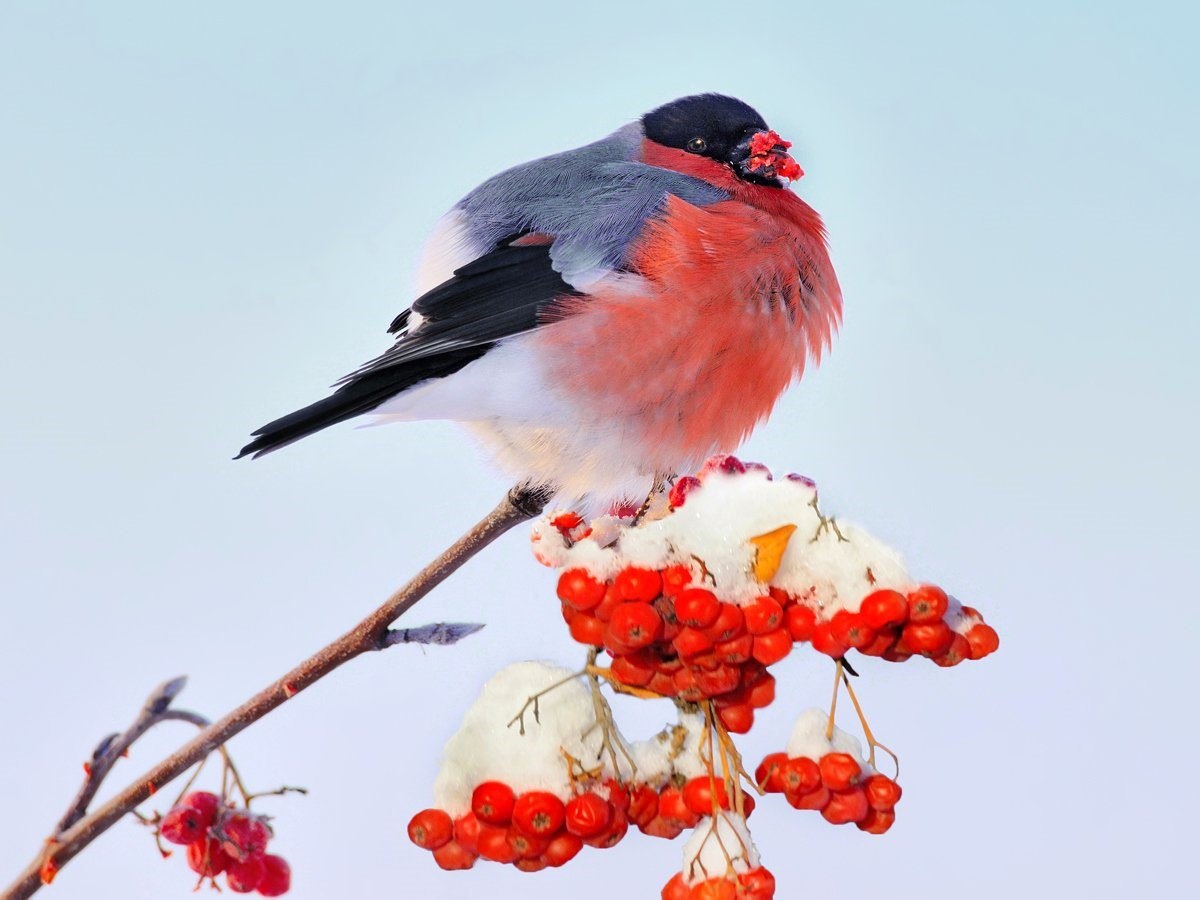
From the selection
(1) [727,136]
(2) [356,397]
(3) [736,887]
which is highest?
(1) [727,136]

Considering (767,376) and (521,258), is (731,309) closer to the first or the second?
(767,376)

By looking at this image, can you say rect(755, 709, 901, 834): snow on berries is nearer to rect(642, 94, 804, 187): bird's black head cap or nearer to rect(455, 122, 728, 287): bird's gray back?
rect(455, 122, 728, 287): bird's gray back

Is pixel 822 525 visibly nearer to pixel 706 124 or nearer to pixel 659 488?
pixel 659 488

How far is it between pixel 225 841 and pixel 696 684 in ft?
1.77

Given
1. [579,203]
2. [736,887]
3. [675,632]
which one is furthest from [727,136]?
[736,887]

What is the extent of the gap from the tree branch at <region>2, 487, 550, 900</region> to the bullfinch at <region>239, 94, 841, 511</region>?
0.05 m

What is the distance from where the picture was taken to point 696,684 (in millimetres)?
821

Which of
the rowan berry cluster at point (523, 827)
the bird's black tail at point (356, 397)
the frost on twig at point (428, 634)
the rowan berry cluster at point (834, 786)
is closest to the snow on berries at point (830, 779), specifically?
the rowan berry cluster at point (834, 786)

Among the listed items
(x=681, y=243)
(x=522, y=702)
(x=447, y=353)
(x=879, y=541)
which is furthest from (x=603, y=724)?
(x=681, y=243)

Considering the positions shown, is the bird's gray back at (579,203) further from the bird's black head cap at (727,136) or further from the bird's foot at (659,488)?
the bird's foot at (659,488)

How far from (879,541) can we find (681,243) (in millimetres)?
376

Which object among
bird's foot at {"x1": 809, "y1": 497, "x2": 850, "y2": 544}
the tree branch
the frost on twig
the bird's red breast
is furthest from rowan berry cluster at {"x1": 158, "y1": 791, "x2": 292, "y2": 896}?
bird's foot at {"x1": 809, "y1": 497, "x2": 850, "y2": 544}

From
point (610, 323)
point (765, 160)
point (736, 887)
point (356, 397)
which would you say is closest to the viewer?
point (736, 887)

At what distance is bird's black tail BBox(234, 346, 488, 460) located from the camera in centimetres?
91
